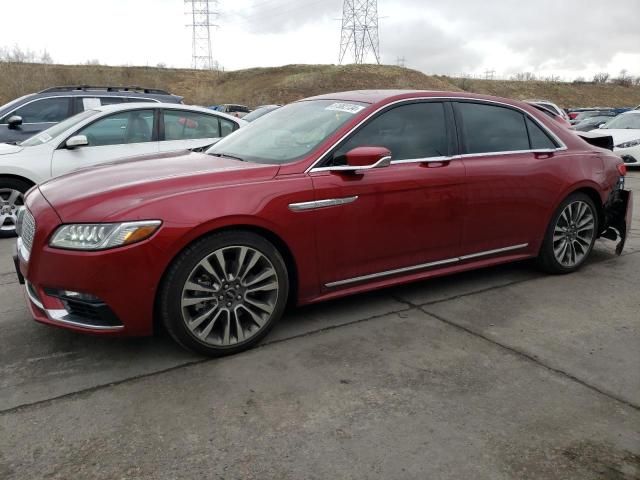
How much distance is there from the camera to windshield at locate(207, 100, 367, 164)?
3712 mm

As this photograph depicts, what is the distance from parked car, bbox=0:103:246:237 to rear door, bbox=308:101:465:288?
11.7 feet

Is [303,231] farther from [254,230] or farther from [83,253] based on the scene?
[83,253]

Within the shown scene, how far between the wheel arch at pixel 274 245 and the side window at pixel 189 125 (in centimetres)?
414

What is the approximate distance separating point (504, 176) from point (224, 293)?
2431mm

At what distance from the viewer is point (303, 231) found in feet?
11.2

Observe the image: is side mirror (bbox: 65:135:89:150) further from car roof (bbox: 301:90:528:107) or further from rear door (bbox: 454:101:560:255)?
rear door (bbox: 454:101:560:255)

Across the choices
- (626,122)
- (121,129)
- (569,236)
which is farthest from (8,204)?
(626,122)

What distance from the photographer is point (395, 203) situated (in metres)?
3.77

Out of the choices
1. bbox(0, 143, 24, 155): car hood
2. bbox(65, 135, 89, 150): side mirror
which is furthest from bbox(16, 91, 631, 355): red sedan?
bbox(0, 143, 24, 155): car hood

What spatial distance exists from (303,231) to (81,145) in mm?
4104

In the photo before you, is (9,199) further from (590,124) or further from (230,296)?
(590,124)

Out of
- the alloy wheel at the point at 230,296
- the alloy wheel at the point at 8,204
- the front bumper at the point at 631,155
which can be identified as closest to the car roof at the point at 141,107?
the alloy wheel at the point at 8,204

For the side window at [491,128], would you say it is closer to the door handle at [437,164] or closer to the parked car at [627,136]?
the door handle at [437,164]

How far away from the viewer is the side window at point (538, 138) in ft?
15.2
